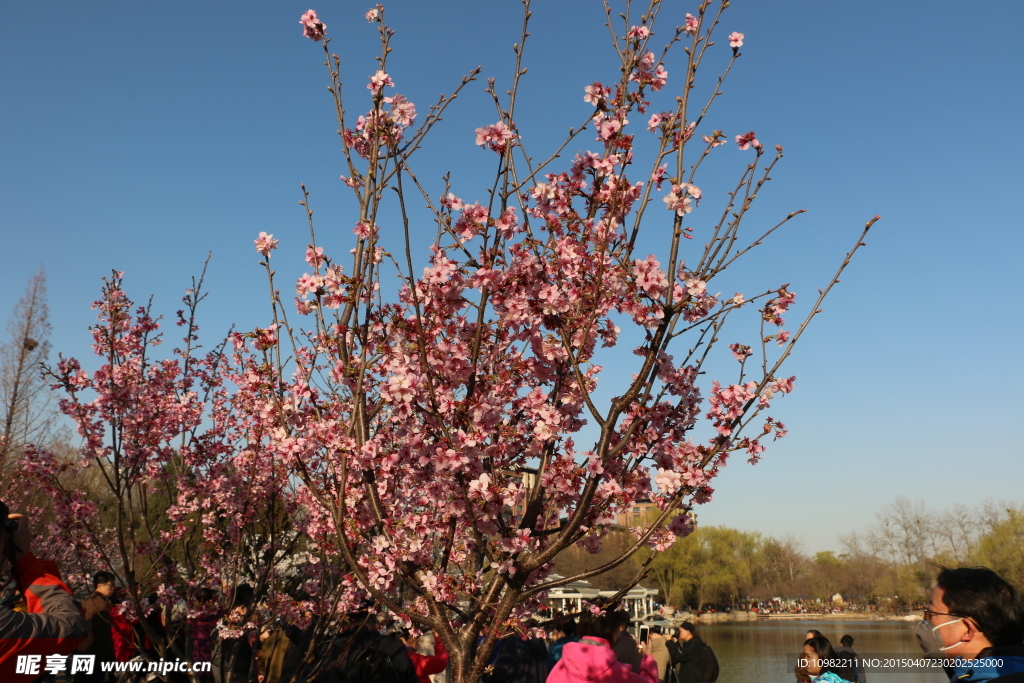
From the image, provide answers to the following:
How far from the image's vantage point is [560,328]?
2.93 meters

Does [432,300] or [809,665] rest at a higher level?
[432,300]

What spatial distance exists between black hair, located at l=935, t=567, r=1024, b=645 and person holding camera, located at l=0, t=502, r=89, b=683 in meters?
3.05

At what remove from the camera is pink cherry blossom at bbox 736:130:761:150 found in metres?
3.18

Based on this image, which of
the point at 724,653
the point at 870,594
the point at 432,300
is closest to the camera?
the point at 432,300

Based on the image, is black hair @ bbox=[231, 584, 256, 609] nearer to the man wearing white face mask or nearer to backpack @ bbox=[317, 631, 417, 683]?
backpack @ bbox=[317, 631, 417, 683]

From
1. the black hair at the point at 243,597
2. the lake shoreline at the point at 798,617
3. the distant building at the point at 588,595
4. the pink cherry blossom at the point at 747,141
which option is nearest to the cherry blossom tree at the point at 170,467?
the black hair at the point at 243,597

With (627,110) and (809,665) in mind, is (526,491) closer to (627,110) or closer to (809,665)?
(627,110)

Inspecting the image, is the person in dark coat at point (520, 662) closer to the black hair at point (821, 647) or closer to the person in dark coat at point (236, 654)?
the person in dark coat at point (236, 654)

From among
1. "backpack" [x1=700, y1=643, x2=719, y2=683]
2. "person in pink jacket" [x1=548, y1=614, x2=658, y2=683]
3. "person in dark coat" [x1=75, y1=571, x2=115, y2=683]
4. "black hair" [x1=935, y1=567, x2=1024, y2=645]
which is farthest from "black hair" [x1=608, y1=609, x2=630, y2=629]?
"backpack" [x1=700, y1=643, x2=719, y2=683]

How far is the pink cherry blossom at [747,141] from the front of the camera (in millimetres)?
3182

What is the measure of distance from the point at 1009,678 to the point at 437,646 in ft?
15.6

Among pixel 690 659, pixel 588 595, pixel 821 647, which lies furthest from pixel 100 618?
pixel 588 595

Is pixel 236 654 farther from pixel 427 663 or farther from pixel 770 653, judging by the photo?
pixel 770 653

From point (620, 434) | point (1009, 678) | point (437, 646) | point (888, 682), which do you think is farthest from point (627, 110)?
point (888, 682)
